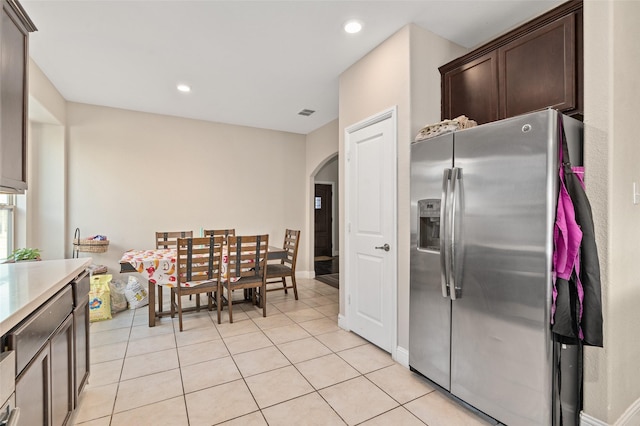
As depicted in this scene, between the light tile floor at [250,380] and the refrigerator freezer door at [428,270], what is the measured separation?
0.76 feet

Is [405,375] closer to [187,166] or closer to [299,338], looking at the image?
[299,338]

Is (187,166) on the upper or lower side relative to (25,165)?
upper

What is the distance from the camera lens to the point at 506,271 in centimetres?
172

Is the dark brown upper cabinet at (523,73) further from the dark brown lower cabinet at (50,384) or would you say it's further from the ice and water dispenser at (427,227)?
the dark brown lower cabinet at (50,384)

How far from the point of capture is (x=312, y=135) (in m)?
5.90

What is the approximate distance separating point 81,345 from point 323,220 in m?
6.48

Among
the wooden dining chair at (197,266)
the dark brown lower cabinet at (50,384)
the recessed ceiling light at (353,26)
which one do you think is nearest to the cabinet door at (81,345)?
the dark brown lower cabinet at (50,384)

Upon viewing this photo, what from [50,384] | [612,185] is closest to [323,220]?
[612,185]

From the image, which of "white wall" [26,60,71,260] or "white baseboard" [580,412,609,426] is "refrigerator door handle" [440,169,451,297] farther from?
"white wall" [26,60,71,260]

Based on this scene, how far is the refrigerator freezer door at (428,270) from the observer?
6.81ft

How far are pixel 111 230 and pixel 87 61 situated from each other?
2.34 meters

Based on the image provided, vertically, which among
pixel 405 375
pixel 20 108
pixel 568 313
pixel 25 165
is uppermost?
pixel 20 108

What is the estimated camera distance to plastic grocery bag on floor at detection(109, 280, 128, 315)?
12.8ft

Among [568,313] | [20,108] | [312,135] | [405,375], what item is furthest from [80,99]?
[568,313]
